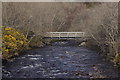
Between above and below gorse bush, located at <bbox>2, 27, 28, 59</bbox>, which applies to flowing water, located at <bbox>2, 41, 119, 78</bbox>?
below

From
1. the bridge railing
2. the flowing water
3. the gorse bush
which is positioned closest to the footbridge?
the bridge railing

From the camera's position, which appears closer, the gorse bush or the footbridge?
the gorse bush

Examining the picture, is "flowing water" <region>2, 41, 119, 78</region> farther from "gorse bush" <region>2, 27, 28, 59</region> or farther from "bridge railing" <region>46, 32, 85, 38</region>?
"bridge railing" <region>46, 32, 85, 38</region>

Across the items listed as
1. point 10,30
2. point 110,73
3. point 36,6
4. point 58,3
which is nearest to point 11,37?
point 10,30

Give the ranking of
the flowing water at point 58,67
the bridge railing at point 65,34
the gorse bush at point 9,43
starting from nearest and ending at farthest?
the flowing water at point 58,67 → the gorse bush at point 9,43 → the bridge railing at point 65,34

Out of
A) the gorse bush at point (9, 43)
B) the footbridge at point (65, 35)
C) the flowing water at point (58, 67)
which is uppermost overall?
the footbridge at point (65, 35)

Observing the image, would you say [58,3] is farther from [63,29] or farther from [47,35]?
[47,35]

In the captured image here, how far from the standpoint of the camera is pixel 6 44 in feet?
48.6

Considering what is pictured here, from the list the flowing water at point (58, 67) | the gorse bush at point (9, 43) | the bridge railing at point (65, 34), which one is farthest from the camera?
the bridge railing at point (65, 34)

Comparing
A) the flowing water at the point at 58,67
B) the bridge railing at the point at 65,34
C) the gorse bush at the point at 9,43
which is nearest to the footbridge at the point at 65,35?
the bridge railing at the point at 65,34

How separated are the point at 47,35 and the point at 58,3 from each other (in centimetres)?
1120

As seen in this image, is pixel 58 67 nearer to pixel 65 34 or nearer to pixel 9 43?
pixel 9 43

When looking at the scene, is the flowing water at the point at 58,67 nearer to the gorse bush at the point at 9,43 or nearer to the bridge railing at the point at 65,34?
the gorse bush at the point at 9,43

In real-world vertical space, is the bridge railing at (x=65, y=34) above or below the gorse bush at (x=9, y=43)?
above
